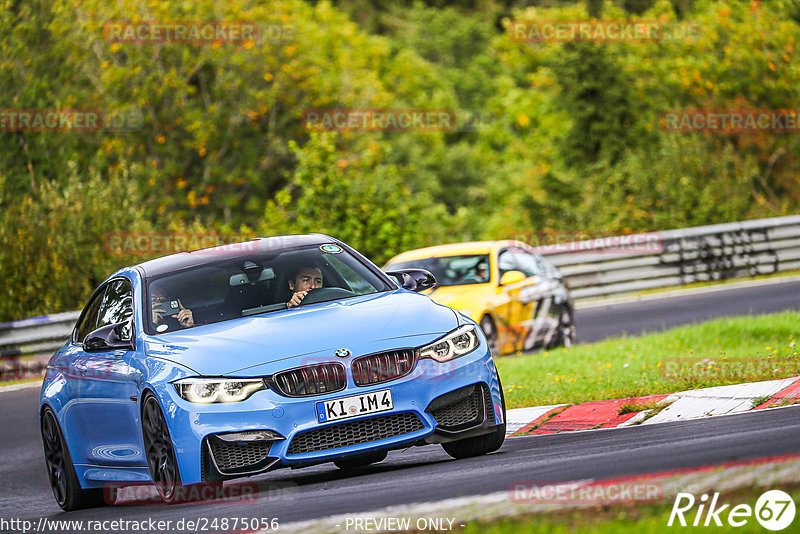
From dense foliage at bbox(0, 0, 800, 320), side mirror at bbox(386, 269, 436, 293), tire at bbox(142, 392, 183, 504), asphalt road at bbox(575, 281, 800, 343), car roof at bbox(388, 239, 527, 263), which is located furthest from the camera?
dense foliage at bbox(0, 0, 800, 320)

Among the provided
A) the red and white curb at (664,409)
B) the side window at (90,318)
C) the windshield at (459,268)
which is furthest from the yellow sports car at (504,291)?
the side window at (90,318)

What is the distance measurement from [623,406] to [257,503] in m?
3.67

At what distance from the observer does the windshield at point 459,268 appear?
54.5 feet

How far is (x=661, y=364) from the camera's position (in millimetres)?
12195

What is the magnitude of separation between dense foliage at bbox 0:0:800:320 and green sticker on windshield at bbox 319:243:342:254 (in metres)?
13.3

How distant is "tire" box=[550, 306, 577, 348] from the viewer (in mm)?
17111

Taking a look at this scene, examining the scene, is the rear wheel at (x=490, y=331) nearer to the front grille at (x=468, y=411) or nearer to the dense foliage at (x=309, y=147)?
the front grille at (x=468, y=411)

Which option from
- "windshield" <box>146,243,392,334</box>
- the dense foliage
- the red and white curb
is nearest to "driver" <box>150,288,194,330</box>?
"windshield" <box>146,243,392,334</box>

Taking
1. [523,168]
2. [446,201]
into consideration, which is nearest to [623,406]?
[523,168]

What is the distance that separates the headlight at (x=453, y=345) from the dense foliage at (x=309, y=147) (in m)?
14.7

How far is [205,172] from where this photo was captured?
1558 inches

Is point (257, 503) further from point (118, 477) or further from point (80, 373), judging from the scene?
point (80, 373)

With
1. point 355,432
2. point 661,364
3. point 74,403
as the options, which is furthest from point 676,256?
point 355,432

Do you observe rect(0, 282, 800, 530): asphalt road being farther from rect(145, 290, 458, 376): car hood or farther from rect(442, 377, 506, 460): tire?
rect(145, 290, 458, 376): car hood
